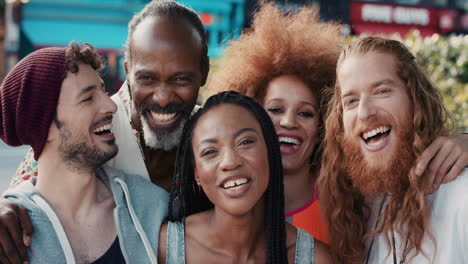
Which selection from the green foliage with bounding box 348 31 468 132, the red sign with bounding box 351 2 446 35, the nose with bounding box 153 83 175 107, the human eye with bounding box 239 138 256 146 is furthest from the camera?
the red sign with bounding box 351 2 446 35

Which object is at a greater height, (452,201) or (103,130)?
(103,130)

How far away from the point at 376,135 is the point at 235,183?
2.86 feet

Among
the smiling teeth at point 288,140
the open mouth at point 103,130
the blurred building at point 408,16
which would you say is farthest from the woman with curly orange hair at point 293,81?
the blurred building at point 408,16

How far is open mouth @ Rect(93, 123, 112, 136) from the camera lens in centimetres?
304

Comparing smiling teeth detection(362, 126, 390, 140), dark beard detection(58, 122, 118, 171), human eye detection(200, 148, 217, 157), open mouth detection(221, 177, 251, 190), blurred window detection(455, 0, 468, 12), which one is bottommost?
open mouth detection(221, 177, 251, 190)

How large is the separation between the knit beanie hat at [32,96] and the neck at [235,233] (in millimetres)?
1072

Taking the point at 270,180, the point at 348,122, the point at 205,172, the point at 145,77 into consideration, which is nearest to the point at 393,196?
the point at 348,122

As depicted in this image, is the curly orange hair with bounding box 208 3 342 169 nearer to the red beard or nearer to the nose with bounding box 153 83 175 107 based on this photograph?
the red beard

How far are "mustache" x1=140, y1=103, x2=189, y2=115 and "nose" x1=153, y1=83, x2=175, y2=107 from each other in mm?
27

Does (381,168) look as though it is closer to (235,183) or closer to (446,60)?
(235,183)

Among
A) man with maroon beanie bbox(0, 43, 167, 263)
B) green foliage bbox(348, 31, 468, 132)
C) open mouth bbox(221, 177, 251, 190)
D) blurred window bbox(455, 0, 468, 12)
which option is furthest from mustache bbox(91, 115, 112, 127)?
blurred window bbox(455, 0, 468, 12)

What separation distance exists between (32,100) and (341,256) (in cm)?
194

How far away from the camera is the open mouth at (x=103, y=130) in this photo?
9.98ft

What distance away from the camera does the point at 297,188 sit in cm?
385
